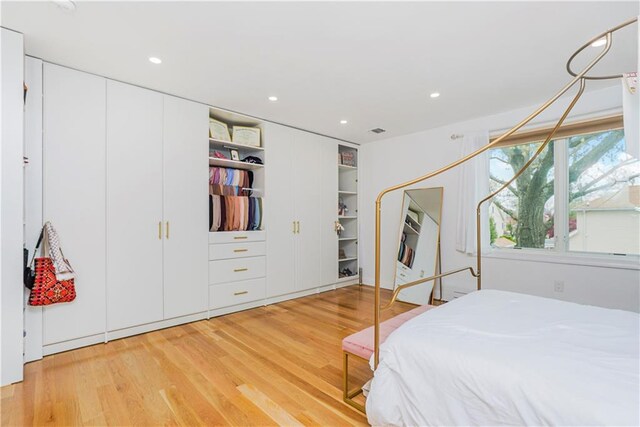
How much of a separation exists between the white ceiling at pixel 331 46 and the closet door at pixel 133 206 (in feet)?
0.84

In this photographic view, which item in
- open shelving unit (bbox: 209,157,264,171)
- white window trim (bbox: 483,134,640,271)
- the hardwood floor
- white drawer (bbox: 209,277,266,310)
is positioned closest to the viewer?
the hardwood floor

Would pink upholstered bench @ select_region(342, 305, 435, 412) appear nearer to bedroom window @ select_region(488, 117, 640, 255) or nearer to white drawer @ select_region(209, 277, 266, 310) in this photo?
white drawer @ select_region(209, 277, 266, 310)

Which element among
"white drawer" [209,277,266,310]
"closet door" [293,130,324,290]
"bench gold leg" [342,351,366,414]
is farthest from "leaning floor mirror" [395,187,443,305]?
"bench gold leg" [342,351,366,414]

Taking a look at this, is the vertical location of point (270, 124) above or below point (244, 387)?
above

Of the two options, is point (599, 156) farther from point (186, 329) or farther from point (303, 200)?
point (186, 329)

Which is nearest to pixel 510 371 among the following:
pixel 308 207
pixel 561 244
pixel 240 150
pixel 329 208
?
pixel 561 244

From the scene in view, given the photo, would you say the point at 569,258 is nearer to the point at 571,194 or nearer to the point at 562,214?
the point at 562,214

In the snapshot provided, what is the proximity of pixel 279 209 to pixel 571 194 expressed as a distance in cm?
336

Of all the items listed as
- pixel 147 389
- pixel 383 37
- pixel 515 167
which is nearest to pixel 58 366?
pixel 147 389

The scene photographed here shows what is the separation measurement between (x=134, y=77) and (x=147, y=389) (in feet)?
8.27

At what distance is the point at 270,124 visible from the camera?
3805 mm

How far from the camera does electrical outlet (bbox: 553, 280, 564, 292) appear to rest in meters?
3.10

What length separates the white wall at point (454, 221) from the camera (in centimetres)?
285

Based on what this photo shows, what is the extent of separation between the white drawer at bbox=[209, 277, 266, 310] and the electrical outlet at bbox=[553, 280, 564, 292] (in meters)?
3.29
